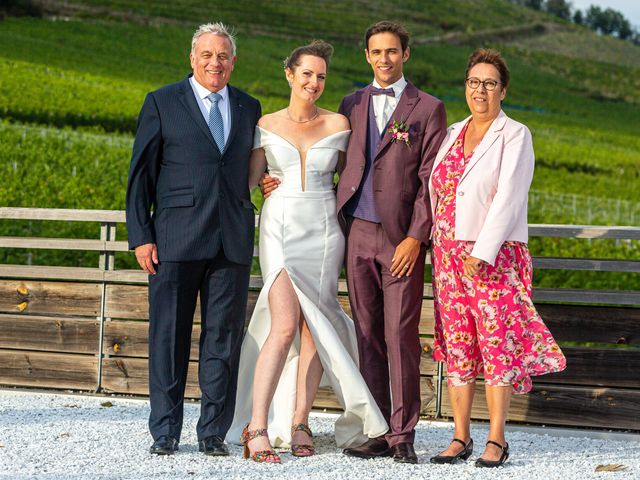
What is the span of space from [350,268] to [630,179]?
2701cm

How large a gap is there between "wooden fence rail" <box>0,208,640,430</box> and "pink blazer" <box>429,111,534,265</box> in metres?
1.22

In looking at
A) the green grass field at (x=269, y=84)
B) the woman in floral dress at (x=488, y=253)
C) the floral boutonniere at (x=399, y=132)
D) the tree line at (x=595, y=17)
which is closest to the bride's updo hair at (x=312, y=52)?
the floral boutonniere at (x=399, y=132)

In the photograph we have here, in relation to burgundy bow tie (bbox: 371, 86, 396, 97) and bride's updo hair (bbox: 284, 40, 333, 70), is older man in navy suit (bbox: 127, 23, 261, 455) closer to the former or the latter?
bride's updo hair (bbox: 284, 40, 333, 70)

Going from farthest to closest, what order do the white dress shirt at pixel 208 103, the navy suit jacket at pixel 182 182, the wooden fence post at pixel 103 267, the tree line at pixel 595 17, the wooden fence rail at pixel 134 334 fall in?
the tree line at pixel 595 17
the wooden fence post at pixel 103 267
the wooden fence rail at pixel 134 334
the white dress shirt at pixel 208 103
the navy suit jacket at pixel 182 182

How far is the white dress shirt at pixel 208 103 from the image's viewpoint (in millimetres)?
5168

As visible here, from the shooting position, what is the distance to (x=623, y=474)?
5.00 m

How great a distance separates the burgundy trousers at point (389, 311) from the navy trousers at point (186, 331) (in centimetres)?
59

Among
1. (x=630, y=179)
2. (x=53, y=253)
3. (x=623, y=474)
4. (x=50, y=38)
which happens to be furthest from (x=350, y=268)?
(x=50, y=38)

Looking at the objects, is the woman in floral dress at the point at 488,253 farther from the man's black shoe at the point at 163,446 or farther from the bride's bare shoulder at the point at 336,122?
the man's black shoe at the point at 163,446

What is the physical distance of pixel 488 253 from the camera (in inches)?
190

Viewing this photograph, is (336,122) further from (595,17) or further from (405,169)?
(595,17)

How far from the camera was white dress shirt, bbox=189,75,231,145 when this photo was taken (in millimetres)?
5168

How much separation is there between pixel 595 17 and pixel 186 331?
268ft

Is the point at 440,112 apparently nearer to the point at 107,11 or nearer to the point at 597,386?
the point at 597,386
